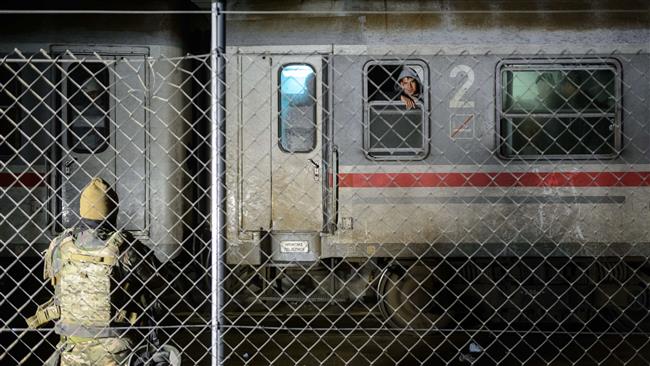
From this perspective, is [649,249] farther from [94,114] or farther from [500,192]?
[94,114]

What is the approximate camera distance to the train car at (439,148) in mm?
7520

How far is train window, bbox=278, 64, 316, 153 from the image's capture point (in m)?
7.79

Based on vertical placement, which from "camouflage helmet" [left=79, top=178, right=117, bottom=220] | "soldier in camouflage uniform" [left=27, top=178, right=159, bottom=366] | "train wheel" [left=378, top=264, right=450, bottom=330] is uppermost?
"camouflage helmet" [left=79, top=178, right=117, bottom=220]

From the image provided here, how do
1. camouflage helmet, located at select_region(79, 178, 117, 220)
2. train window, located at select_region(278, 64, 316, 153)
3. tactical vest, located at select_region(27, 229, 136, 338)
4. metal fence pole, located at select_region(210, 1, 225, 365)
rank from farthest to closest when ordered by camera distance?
train window, located at select_region(278, 64, 316, 153) → camouflage helmet, located at select_region(79, 178, 117, 220) → tactical vest, located at select_region(27, 229, 136, 338) → metal fence pole, located at select_region(210, 1, 225, 365)

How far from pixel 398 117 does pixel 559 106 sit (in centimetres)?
178

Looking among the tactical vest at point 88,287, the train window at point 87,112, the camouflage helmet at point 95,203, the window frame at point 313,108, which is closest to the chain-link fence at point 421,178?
the window frame at point 313,108

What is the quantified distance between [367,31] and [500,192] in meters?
2.31

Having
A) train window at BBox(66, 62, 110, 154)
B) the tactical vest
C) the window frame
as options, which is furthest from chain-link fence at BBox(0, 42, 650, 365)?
the tactical vest

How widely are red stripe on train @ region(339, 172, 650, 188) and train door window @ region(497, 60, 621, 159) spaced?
0.22 m

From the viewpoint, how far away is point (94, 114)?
8.09 m

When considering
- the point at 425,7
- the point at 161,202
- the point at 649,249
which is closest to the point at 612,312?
the point at 649,249

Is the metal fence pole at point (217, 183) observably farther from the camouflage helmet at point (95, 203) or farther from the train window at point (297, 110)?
the train window at point (297, 110)

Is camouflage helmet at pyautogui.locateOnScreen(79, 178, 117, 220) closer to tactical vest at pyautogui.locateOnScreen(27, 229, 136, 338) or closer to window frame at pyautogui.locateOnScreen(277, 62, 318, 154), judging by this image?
tactical vest at pyautogui.locateOnScreen(27, 229, 136, 338)

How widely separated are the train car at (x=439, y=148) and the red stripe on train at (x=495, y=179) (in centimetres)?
2
